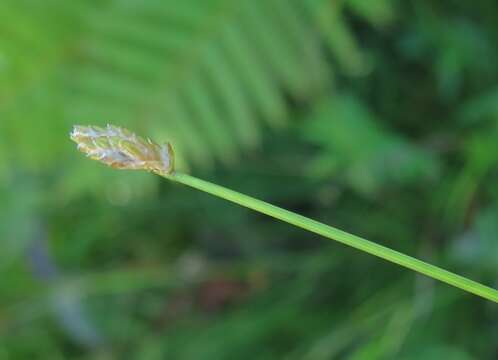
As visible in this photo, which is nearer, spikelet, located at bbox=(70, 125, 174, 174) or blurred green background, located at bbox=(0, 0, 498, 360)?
spikelet, located at bbox=(70, 125, 174, 174)

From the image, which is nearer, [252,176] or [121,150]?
[121,150]

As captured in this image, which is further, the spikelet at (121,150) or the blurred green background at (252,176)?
the blurred green background at (252,176)

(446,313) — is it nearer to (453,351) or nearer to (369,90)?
(453,351)

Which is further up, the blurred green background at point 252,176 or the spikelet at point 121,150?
the spikelet at point 121,150

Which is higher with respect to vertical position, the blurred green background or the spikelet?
the spikelet

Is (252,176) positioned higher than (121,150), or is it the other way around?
(121,150)
